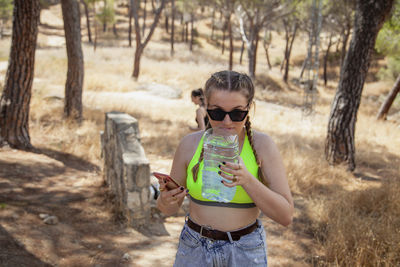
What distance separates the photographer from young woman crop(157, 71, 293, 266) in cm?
167

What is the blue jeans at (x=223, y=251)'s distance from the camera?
5.60ft

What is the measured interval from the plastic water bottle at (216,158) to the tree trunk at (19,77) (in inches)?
235

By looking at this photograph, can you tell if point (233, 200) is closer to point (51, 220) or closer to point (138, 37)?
point (51, 220)

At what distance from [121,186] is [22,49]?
354 cm

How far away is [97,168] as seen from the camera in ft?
22.2

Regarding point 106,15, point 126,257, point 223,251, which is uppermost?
point 106,15

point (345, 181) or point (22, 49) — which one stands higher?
point (22, 49)

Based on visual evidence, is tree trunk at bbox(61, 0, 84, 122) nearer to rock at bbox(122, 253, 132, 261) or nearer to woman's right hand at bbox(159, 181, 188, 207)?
rock at bbox(122, 253, 132, 261)

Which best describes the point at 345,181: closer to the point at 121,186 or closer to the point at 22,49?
the point at 121,186

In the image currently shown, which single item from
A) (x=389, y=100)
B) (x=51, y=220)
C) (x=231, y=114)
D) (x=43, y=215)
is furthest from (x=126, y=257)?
(x=389, y=100)

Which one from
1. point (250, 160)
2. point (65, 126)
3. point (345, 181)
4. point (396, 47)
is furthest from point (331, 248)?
point (396, 47)

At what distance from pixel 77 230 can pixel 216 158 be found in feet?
11.4

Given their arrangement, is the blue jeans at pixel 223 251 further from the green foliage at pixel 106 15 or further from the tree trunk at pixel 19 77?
the green foliage at pixel 106 15

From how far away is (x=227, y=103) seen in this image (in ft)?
5.46
